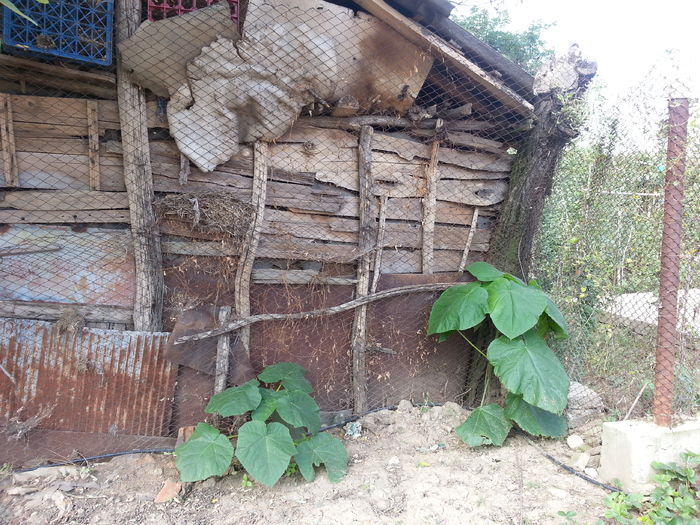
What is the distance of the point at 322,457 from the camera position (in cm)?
326

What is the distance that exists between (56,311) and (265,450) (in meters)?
1.82

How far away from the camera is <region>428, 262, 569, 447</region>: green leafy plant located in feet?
10.9

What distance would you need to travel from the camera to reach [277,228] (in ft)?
12.5

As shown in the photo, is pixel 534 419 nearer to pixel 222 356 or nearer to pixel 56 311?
pixel 222 356

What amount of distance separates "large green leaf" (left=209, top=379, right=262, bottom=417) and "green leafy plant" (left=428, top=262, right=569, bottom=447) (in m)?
1.46

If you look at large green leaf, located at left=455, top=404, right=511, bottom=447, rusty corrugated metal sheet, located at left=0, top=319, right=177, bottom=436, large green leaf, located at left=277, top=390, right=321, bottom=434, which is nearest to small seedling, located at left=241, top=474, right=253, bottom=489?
large green leaf, located at left=277, top=390, right=321, bottom=434

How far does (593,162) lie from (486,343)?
5.57 ft

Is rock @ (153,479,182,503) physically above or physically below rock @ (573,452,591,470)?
below

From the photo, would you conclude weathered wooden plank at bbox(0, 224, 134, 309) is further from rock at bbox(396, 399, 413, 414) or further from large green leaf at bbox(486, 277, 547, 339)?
large green leaf at bbox(486, 277, 547, 339)

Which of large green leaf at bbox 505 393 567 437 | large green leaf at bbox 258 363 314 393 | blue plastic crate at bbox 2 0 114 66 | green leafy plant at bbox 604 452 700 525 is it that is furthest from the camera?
large green leaf at bbox 258 363 314 393

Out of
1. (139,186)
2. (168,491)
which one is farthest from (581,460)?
(139,186)

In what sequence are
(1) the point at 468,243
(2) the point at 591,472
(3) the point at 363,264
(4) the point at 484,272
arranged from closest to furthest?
(2) the point at 591,472
(4) the point at 484,272
(3) the point at 363,264
(1) the point at 468,243

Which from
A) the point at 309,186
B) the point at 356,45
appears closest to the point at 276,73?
the point at 356,45

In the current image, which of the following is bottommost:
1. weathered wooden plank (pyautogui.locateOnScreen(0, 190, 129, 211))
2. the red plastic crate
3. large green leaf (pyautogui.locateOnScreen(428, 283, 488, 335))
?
large green leaf (pyautogui.locateOnScreen(428, 283, 488, 335))
